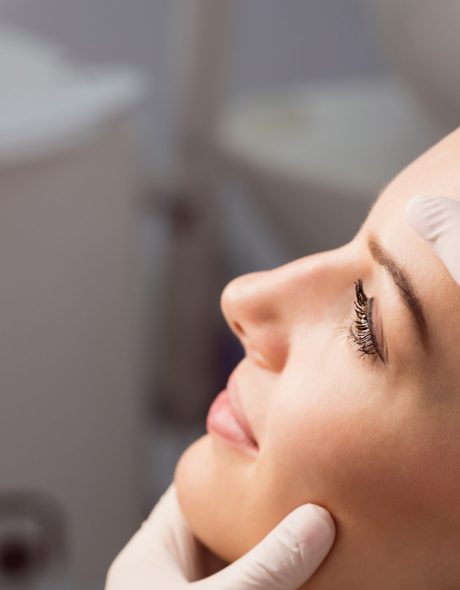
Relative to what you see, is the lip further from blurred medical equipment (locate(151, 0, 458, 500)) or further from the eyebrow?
blurred medical equipment (locate(151, 0, 458, 500))

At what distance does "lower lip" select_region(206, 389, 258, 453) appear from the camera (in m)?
0.79

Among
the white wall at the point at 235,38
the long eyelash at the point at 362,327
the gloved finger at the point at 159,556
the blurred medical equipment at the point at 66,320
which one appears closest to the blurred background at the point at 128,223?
the blurred medical equipment at the point at 66,320

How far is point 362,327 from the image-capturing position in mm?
729

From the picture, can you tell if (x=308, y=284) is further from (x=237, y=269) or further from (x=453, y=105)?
(x=237, y=269)

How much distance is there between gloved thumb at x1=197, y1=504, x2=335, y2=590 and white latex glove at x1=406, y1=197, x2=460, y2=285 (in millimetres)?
199

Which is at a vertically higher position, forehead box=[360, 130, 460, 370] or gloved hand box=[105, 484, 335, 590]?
forehead box=[360, 130, 460, 370]

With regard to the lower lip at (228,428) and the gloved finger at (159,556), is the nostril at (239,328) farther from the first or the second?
the gloved finger at (159,556)

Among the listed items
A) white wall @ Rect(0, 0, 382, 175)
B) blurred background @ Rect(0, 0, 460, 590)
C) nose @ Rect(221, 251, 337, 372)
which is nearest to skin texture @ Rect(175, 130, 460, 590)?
nose @ Rect(221, 251, 337, 372)

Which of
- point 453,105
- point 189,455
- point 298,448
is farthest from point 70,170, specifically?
point 298,448

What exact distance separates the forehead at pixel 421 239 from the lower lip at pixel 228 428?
0.17m

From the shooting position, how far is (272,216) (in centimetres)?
182

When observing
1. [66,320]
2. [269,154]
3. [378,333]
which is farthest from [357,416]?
[269,154]

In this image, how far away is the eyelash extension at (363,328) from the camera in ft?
2.37

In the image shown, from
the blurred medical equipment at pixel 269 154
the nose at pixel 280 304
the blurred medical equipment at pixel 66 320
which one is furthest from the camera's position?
the blurred medical equipment at pixel 269 154
